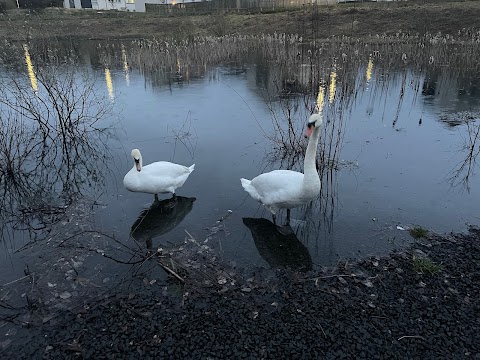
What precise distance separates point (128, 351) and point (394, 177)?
7398mm

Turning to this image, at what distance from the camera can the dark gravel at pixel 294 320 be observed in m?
4.44

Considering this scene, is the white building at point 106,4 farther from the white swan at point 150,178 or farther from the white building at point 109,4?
the white swan at point 150,178

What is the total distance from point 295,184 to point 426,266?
8.07ft

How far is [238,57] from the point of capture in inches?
1069

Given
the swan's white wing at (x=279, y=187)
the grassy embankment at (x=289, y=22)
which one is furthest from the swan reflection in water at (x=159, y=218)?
the grassy embankment at (x=289, y=22)

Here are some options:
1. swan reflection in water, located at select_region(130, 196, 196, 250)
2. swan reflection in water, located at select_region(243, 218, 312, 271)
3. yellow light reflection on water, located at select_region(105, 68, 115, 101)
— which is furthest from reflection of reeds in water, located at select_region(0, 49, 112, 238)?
yellow light reflection on water, located at select_region(105, 68, 115, 101)

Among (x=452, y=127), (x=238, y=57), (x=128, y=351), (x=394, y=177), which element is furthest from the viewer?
(x=238, y=57)

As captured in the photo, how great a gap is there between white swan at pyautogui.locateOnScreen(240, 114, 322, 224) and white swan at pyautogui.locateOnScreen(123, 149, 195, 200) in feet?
6.27

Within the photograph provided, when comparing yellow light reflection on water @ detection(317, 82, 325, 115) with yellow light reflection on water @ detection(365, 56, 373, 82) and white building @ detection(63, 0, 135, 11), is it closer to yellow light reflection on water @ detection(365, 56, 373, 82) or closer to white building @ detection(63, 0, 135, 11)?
yellow light reflection on water @ detection(365, 56, 373, 82)

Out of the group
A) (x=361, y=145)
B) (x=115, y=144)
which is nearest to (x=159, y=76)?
(x=115, y=144)

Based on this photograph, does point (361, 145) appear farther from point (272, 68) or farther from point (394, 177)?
point (272, 68)

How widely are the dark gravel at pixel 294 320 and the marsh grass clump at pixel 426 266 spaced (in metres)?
0.02

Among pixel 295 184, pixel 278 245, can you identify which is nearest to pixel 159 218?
pixel 278 245

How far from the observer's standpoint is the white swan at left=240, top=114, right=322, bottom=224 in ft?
20.4
